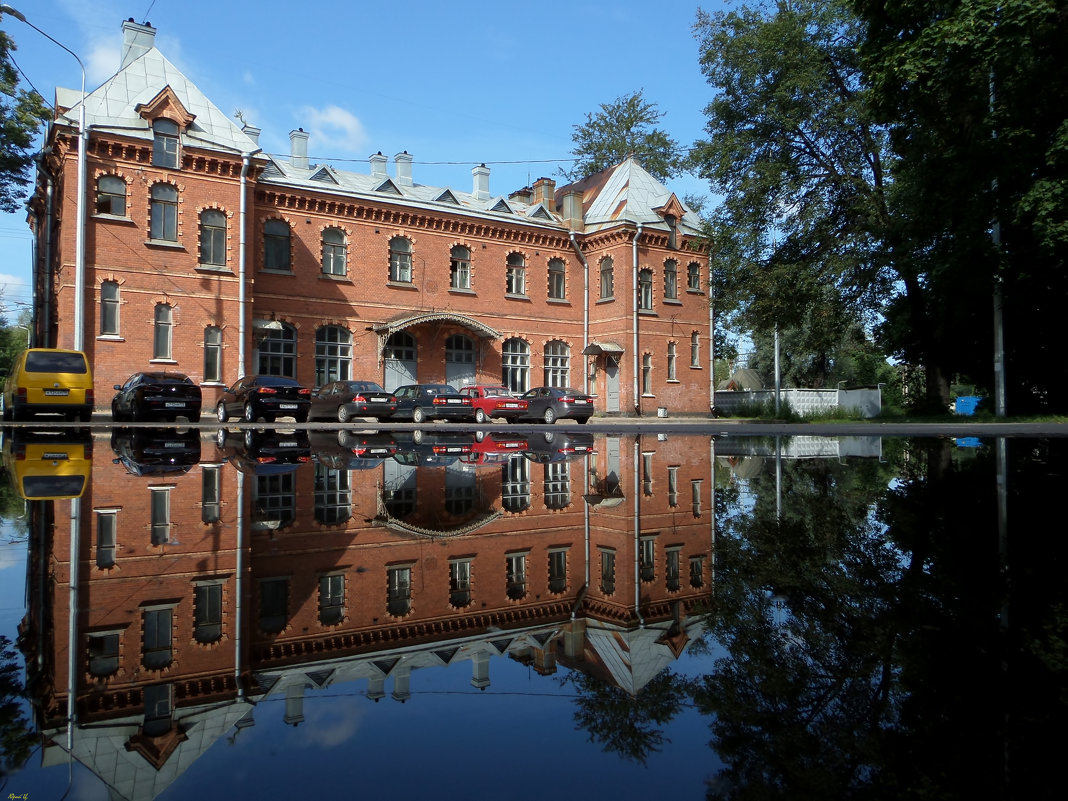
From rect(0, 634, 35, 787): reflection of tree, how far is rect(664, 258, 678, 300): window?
124 ft

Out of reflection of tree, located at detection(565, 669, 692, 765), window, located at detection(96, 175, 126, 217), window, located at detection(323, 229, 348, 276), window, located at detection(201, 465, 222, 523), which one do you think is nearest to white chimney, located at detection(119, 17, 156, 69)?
window, located at detection(96, 175, 126, 217)

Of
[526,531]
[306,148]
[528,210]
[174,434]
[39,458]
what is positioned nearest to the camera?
[526,531]

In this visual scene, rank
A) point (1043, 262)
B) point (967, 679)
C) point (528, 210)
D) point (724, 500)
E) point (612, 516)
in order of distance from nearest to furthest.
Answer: point (967, 679), point (612, 516), point (724, 500), point (1043, 262), point (528, 210)

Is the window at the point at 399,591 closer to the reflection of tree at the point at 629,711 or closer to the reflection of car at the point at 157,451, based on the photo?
the reflection of tree at the point at 629,711

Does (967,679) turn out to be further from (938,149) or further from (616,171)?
Result: (616,171)

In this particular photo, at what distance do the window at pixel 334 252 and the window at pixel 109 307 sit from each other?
818 centimetres

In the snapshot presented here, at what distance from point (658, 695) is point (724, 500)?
4.74m

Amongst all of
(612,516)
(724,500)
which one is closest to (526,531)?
(612,516)

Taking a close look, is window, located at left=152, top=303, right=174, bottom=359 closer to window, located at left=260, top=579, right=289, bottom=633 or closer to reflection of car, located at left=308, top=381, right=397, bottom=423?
reflection of car, located at left=308, top=381, right=397, bottom=423

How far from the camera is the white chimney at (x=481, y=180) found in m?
38.8

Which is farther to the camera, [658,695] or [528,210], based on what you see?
[528,210]

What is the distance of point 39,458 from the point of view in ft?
37.2

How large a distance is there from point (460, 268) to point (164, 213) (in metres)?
13.0

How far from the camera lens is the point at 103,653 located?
2.74m
